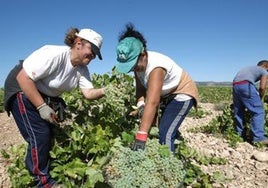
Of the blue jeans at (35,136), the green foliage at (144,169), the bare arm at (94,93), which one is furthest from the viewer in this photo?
the bare arm at (94,93)

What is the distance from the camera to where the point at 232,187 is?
4.46m

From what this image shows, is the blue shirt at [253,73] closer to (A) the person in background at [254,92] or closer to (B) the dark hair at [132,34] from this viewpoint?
(A) the person in background at [254,92]

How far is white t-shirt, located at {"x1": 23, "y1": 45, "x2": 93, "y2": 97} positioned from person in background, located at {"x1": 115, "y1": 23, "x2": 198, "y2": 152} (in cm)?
53

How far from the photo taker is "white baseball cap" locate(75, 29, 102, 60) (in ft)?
10.9

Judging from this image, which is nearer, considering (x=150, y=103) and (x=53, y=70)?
(x=150, y=103)

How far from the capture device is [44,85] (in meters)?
3.45

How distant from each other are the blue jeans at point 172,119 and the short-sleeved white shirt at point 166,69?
16cm

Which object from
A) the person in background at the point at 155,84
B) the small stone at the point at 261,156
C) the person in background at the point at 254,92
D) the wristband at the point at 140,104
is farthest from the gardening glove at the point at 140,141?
Result: the person in background at the point at 254,92

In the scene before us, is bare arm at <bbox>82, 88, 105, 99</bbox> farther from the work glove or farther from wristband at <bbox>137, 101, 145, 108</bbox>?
the work glove

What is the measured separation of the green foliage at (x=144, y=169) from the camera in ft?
9.13

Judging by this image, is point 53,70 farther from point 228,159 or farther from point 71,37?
point 228,159

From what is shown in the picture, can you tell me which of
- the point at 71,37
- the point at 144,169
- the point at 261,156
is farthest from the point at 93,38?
the point at 261,156

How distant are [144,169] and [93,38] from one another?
1252 mm

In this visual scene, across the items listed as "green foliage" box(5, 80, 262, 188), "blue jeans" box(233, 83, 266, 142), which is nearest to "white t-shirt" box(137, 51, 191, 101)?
"green foliage" box(5, 80, 262, 188)
